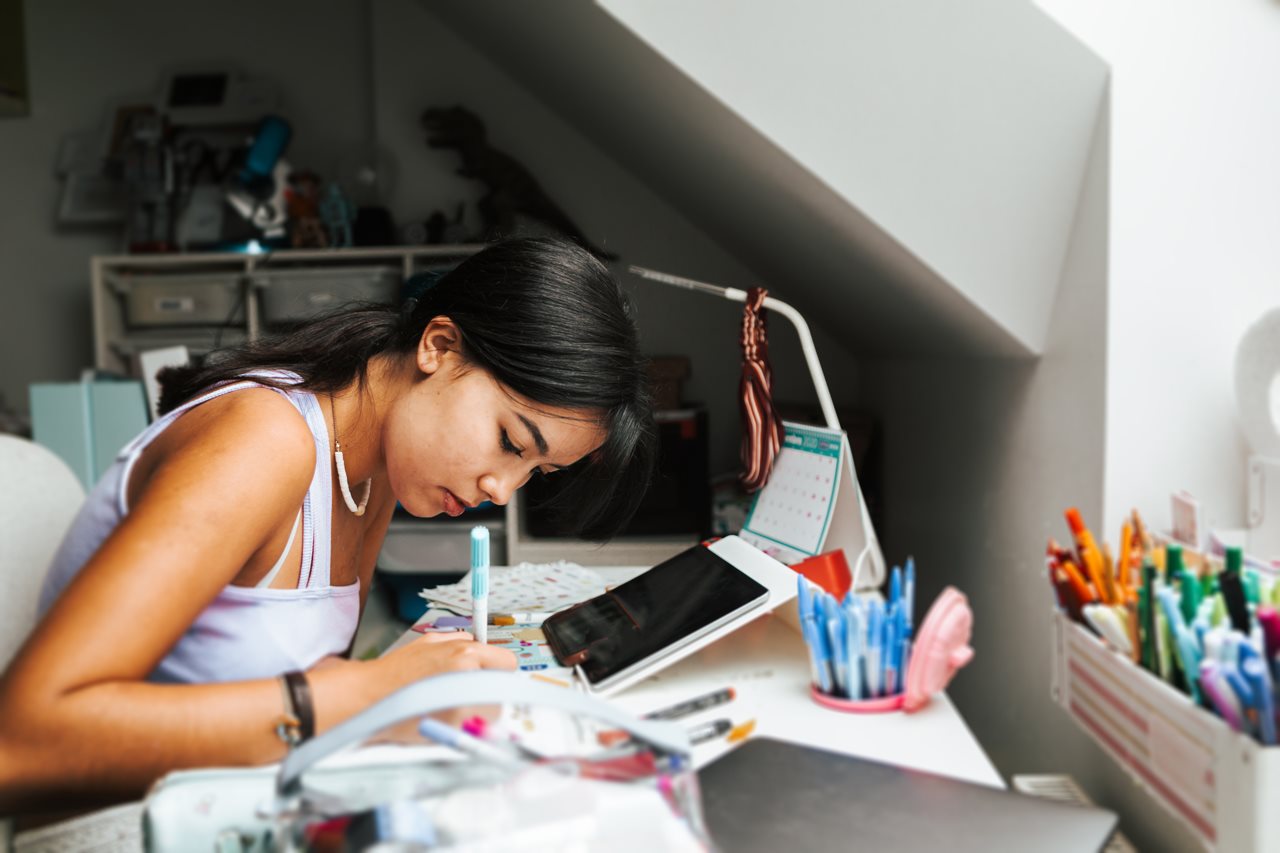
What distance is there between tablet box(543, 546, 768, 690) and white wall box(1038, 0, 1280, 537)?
1.47 ft

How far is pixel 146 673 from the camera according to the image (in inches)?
27.6

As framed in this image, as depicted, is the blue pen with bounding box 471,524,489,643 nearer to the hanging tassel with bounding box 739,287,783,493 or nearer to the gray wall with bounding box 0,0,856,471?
the hanging tassel with bounding box 739,287,783,493

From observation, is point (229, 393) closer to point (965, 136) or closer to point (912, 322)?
point (965, 136)

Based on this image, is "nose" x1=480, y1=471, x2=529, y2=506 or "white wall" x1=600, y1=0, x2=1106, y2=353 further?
"white wall" x1=600, y1=0, x2=1106, y2=353

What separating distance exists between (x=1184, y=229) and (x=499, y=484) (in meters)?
0.79

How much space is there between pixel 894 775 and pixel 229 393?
2.18 feet

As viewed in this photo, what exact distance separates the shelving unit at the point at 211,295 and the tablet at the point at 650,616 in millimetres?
1450

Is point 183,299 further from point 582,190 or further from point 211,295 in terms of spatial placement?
point 582,190

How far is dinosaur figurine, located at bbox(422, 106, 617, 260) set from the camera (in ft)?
9.20

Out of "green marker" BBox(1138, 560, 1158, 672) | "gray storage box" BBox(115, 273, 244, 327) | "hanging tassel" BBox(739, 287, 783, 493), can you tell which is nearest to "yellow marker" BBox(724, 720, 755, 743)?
"green marker" BBox(1138, 560, 1158, 672)

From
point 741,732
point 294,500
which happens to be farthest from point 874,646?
point 294,500

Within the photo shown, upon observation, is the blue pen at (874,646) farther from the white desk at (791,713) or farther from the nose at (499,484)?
the nose at (499,484)

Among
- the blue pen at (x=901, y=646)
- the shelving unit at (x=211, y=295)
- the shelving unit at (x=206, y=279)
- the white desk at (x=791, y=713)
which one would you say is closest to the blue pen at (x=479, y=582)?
the white desk at (x=791, y=713)

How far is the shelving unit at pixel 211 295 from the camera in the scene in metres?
2.63
